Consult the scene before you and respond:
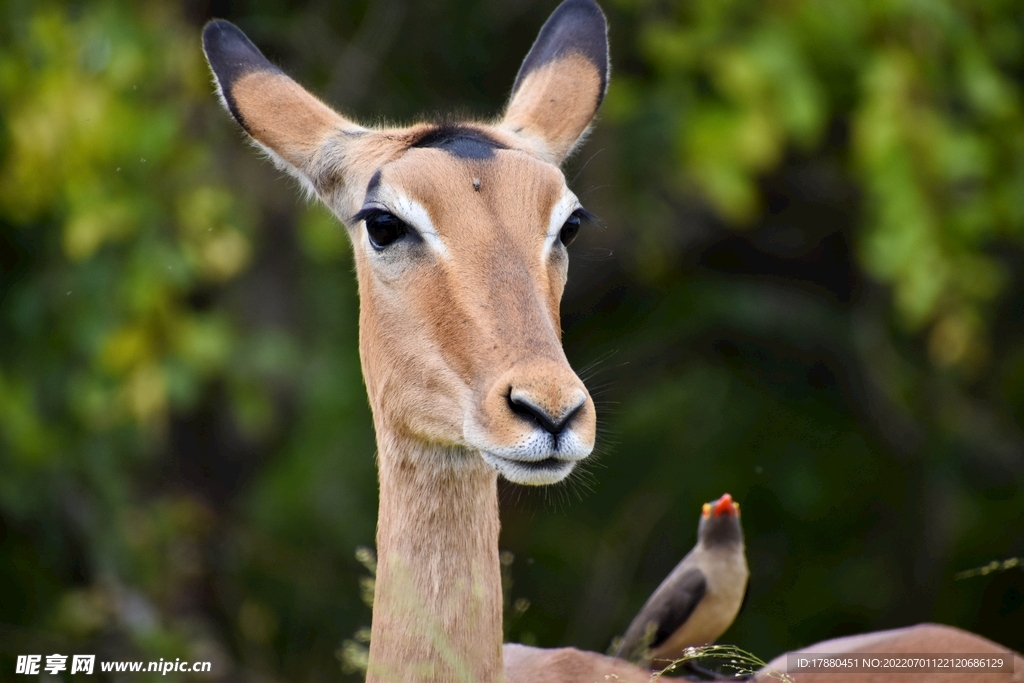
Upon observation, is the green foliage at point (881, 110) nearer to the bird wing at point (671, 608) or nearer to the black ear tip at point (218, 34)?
the bird wing at point (671, 608)

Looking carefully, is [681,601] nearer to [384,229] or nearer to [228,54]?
[384,229]

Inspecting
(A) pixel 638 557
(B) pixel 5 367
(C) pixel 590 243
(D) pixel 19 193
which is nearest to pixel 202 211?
(D) pixel 19 193

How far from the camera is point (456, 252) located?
127 inches

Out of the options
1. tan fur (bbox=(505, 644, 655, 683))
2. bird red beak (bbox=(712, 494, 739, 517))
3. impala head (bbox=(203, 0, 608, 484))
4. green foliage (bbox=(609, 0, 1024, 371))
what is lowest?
tan fur (bbox=(505, 644, 655, 683))

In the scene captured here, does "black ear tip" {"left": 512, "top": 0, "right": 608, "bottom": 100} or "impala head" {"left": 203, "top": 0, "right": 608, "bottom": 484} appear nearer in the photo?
"impala head" {"left": 203, "top": 0, "right": 608, "bottom": 484}

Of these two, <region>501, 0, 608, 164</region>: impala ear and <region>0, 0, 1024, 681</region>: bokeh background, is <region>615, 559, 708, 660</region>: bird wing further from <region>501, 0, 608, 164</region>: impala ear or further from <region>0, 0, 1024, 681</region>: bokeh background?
<region>0, 0, 1024, 681</region>: bokeh background

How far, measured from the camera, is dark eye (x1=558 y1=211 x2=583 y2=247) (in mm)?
3500

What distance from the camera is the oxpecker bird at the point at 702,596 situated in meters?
4.00

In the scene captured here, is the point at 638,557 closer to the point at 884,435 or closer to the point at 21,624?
the point at 884,435

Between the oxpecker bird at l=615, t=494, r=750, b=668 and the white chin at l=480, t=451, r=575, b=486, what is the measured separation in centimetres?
129

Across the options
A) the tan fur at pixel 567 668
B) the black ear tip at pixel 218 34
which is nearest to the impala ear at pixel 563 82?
the black ear tip at pixel 218 34

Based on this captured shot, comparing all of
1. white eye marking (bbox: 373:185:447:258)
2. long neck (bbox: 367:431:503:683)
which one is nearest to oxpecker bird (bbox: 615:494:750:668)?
long neck (bbox: 367:431:503:683)

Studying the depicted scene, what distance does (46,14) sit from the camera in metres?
7.02

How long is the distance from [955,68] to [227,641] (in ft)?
19.9
